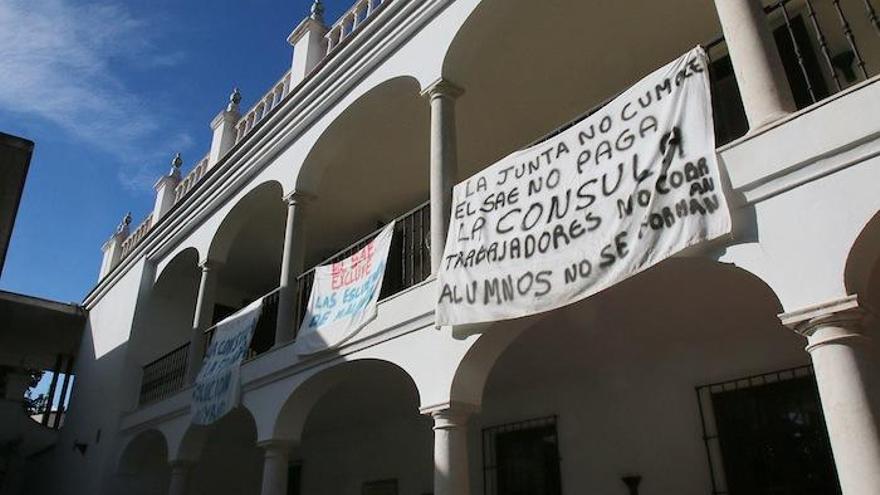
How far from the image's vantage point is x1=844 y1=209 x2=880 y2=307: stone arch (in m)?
3.74

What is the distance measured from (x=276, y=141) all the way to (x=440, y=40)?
12.4ft

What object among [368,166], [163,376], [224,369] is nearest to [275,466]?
[224,369]

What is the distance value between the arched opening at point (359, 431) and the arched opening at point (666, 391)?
67.6 inches

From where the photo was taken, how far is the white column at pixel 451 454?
5.84 m

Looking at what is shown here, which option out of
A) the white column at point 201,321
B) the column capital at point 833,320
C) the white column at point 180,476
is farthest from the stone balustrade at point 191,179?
the column capital at point 833,320

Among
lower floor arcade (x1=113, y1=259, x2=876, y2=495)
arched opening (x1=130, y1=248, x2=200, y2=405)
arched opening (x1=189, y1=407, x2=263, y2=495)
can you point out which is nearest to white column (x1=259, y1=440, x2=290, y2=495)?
lower floor arcade (x1=113, y1=259, x2=876, y2=495)

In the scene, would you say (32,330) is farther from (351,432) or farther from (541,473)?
(541,473)

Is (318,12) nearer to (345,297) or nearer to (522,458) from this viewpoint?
(345,297)

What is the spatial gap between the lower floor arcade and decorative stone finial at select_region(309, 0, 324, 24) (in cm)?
552

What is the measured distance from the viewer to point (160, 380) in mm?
12992

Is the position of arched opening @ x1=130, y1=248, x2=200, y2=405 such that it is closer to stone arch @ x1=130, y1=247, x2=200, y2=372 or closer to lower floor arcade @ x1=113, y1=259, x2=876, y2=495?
stone arch @ x1=130, y1=247, x2=200, y2=372

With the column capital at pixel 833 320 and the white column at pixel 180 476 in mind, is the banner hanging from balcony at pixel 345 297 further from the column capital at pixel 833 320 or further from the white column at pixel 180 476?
the column capital at pixel 833 320

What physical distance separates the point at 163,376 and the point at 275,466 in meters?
5.67

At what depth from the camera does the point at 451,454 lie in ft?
19.5
